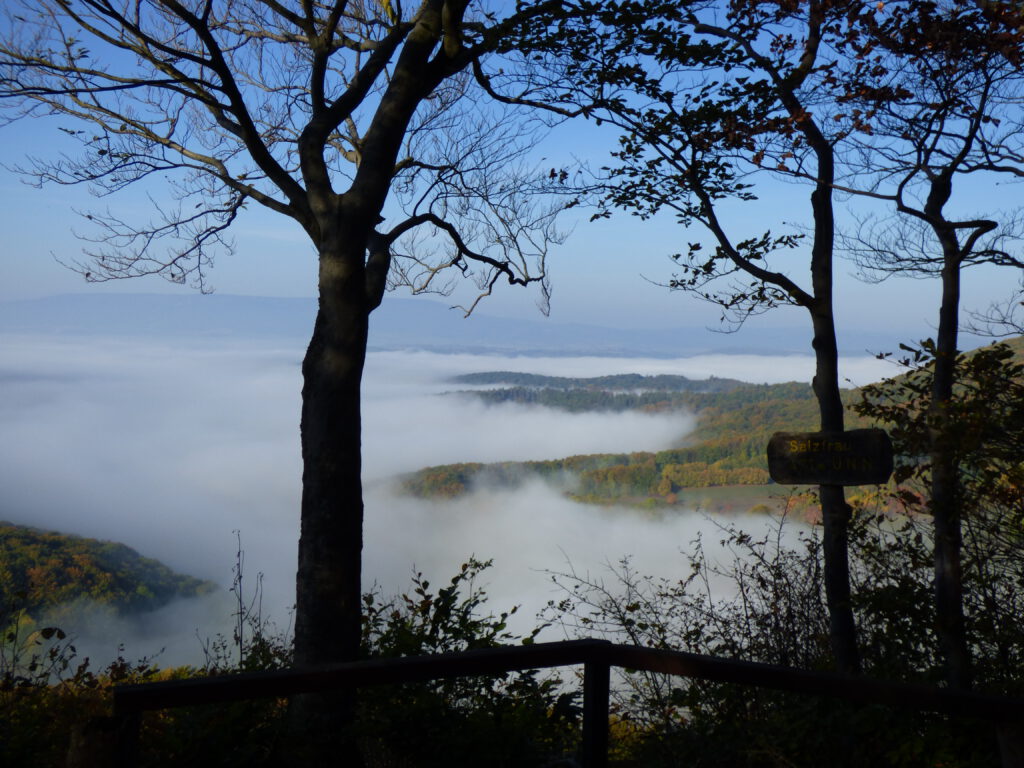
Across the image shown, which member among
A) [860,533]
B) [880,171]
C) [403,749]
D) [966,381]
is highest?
[880,171]

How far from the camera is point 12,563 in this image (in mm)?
19078

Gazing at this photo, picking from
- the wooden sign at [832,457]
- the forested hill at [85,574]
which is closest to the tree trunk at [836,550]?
the wooden sign at [832,457]

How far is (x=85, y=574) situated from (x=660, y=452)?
72.1 ft

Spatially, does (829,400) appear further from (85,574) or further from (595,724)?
(85,574)

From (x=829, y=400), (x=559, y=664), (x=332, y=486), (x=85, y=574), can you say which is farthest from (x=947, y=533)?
(x=85, y=574)

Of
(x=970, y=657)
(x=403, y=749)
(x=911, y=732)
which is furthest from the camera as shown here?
(x=970, y=657)

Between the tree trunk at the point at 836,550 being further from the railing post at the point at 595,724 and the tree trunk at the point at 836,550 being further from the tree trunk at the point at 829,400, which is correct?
the railing post at the point at 595,724

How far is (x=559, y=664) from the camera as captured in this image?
2369 millimetres

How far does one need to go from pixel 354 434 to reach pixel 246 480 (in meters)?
90.6

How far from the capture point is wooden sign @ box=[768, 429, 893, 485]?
180 inches

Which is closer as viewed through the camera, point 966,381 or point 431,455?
point 966,381

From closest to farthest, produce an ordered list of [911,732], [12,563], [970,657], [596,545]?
[911,732] → [970,657] → [12,563] → [596,545]

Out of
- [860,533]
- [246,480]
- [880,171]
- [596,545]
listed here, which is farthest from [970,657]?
[246,480]

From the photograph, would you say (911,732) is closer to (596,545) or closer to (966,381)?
(966,381)
